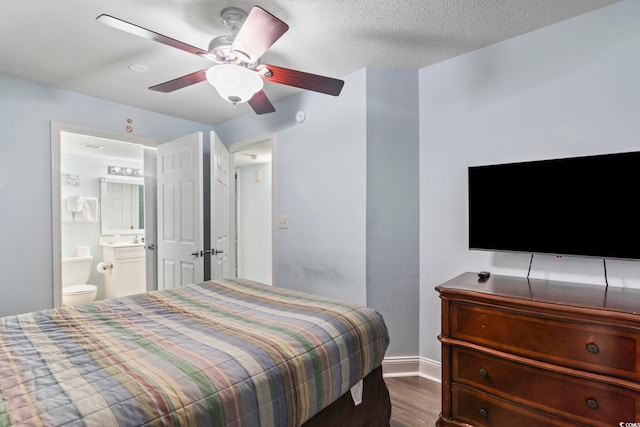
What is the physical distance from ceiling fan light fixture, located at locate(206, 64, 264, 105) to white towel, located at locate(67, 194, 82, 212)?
13.6ft

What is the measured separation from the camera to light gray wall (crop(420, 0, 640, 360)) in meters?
1.70

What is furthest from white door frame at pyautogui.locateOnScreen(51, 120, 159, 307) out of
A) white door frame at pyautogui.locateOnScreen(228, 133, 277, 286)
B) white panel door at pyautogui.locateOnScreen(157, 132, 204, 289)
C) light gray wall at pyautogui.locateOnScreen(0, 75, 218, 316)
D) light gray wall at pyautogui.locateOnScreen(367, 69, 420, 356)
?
light gray wall at pyautogui.locateOnScreen(367, 69, 420, 356)

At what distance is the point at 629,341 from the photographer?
126cm

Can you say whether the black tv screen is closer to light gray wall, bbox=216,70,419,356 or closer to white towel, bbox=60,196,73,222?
light gray wall, bbox=216,70,419,356

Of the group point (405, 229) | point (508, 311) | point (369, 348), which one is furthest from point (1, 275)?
point (508, 311)

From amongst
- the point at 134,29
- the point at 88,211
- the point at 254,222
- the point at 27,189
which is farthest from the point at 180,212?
the point at 88,211

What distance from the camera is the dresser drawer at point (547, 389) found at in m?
1.30

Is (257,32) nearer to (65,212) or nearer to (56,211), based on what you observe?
(56,211)

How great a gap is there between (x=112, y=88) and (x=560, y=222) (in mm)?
3548

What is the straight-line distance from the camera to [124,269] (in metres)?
4.36

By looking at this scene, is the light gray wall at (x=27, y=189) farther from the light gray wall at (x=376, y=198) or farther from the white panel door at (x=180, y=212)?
the light gray wall at (x=376, y=198)

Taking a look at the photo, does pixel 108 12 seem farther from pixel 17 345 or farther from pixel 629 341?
pixel 629 341

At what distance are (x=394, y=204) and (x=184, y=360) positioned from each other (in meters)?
1.85

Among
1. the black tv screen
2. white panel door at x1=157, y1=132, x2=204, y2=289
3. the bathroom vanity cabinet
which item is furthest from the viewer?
the bathroom vanity cabinet
